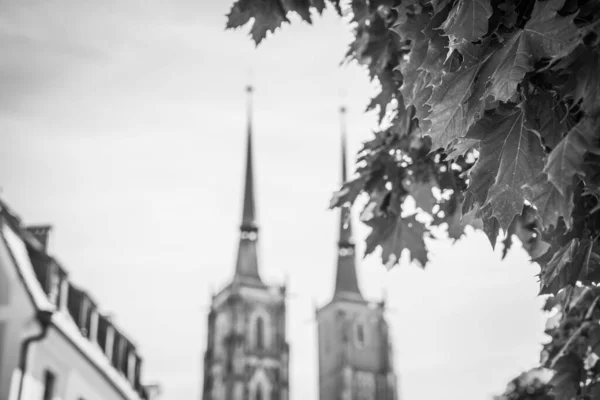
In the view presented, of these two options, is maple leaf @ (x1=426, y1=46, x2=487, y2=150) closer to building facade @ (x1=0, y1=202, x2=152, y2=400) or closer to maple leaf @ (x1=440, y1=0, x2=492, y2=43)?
maple leaf @ (x1=440, y1=0, x2=492, y2=43)

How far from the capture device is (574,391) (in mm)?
4047

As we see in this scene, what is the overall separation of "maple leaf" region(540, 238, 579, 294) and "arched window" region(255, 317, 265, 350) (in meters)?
68.6

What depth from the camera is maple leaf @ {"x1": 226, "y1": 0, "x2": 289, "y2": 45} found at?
4512mm

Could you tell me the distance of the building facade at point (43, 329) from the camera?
45.6ft

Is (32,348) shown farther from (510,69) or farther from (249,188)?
(249,188)

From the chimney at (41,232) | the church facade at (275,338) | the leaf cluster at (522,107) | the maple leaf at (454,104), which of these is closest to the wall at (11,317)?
the chimney at (41,232)

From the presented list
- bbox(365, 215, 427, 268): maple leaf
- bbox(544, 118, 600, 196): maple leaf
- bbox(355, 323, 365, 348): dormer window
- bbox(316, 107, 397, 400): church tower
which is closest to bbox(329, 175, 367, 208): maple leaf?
bbox(365, 215, 427, 268): maple leaf

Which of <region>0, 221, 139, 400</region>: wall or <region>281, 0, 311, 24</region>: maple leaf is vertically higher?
<region>0, 221, 139, 400</region>: wall

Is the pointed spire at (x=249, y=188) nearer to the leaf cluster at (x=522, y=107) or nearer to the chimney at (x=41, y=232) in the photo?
the chimney at (x=41, y=232)

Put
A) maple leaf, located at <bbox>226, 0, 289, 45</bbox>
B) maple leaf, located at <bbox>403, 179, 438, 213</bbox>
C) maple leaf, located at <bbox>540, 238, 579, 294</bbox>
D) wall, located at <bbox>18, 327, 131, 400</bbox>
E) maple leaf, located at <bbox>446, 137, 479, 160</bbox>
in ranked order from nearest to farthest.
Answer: maple leaf, located at <bbox>446, 137, 479, 160</bbox> < maple leaf, located at <bbox>540, 238, 579, 294</bbox> < maple leaf, located at <bbox>226, 0, 289, 45</bbox> < maple leaf, located at <bbox>403, 179, 438, 213</bbox> < wall, located at <bbox>18, 327, 131, 400</bbox>

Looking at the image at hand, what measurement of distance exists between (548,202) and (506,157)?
18 centimetres

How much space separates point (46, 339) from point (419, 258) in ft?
36.7

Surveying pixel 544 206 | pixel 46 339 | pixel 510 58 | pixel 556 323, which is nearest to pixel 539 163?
pixel 544 206

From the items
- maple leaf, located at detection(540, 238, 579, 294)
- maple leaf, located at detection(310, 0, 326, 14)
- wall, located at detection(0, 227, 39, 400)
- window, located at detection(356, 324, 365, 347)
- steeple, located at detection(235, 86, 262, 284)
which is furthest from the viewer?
window, located at detection(356, 324, 365, 347)
